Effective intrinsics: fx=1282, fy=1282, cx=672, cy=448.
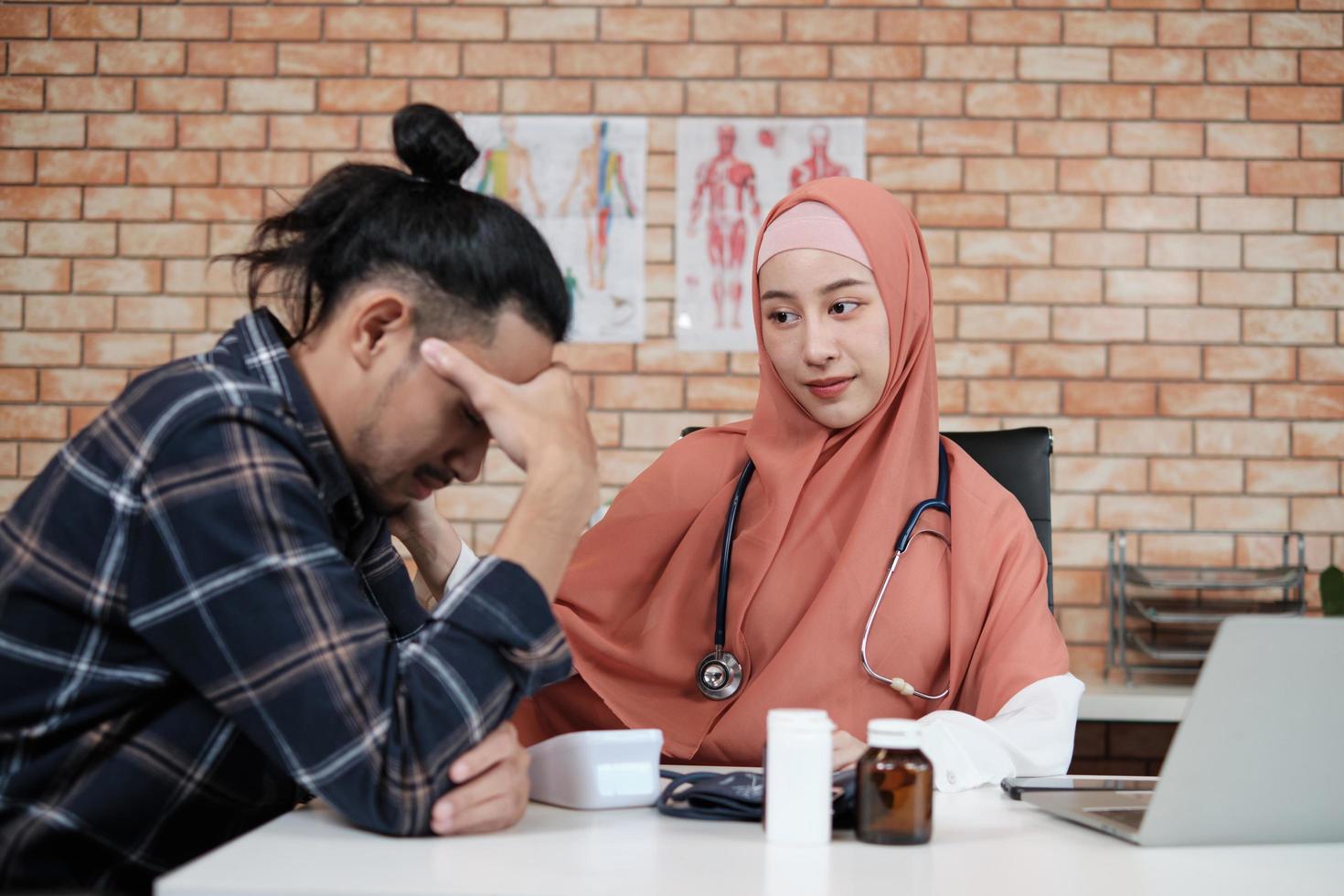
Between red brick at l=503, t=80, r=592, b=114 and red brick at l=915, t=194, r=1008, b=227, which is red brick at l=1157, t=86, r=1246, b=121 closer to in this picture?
red brick at l=915, t=194, r=1008, b=227

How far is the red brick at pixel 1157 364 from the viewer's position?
10.5ft

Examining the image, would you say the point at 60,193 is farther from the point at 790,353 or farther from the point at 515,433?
the point at 515,433

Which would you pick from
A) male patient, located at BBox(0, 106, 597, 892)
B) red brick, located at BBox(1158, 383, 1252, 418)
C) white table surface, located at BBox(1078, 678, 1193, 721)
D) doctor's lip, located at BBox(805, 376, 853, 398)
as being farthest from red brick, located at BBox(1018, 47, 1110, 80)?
male patient, located at BBox(0, 106, 597, 892)

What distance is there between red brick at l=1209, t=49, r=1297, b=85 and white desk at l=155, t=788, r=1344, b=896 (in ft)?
8.54

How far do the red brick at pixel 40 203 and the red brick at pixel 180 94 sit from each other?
11.6 inches

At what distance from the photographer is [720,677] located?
1.76 m

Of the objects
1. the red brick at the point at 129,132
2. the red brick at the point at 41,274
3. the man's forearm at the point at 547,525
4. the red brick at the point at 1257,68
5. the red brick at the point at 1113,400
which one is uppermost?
the red brick at the point at 1257,68

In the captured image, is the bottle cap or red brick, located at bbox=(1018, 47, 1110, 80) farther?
red brick, located at bbox=(1018, 47, 1110, 80)

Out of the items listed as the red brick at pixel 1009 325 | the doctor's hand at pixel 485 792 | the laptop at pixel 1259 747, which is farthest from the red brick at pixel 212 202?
A: the laptop at pixel 1259 747

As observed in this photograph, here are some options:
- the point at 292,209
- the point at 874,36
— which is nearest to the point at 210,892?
the point at 292,209

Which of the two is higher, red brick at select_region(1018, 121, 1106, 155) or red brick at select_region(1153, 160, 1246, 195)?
red brick at select_region(1018, 121, 1106, 155)

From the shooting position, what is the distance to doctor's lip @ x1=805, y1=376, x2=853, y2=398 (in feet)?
6.26

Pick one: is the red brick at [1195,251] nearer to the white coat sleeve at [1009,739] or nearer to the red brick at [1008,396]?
the red brick at [1008,396]

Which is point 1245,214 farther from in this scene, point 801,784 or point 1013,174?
point 801,784
